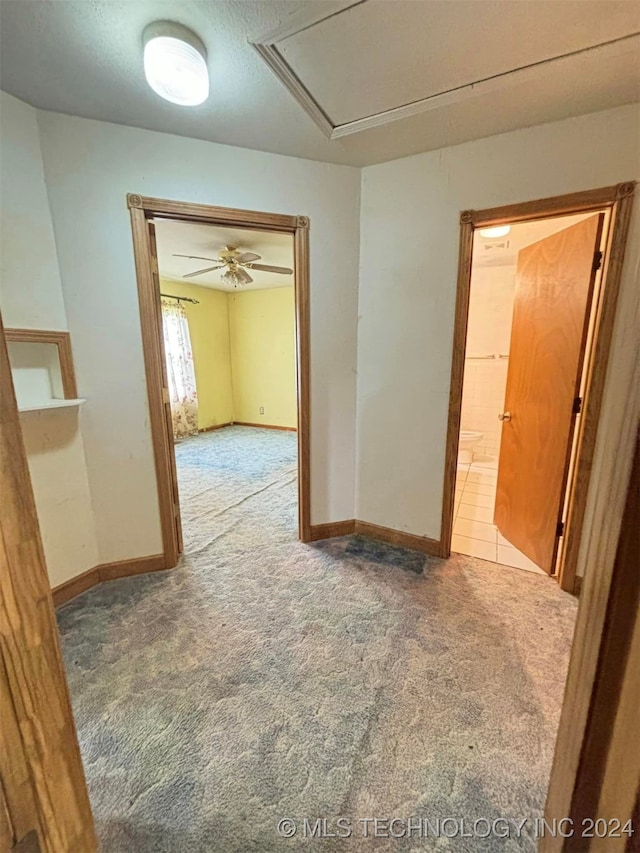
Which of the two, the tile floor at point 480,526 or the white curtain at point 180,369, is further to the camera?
the white curtain at point 180,369

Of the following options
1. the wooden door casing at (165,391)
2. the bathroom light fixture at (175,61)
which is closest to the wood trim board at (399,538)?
the wooden door casing at (165,391)

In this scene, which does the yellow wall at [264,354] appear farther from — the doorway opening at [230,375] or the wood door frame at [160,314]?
Result: the wood door frame at [160,314]

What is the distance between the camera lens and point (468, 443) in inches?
181

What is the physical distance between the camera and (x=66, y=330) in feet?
6.12

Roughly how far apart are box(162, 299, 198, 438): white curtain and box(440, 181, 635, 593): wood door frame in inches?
166

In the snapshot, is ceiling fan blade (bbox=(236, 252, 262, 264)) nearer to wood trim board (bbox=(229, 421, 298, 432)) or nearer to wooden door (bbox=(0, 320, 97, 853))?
wood trim board (bbox=(229, 421, 298, 432))

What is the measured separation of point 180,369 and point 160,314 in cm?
356

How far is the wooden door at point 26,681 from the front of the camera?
500mm

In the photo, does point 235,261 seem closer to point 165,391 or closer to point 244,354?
point 165,391

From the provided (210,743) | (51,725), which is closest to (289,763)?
(210,743)

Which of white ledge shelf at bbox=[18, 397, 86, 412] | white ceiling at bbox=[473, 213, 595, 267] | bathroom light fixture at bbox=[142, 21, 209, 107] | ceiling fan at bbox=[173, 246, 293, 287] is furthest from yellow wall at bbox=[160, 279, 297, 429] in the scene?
bathroom light fixture at bbox=[142, 21, 209, 107]

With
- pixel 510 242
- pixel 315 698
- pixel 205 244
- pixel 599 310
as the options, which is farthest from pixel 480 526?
pixel 205 244

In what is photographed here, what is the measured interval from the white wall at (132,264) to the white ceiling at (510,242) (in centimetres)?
141

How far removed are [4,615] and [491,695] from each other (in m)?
1.64
